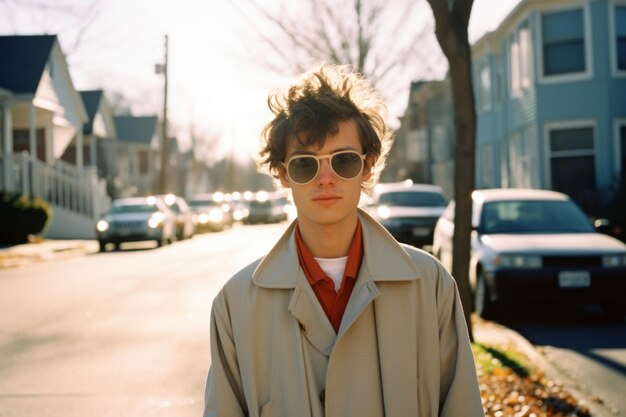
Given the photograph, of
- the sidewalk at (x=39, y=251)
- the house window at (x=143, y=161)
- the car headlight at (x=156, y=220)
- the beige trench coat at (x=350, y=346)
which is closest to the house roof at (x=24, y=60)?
the sidewalk at (x=39, y=251)

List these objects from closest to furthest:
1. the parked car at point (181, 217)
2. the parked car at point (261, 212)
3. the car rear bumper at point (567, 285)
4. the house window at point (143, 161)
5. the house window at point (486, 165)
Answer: the car rear bumper at point (567, 285) → the parked car at point (181, 217) → the house window at point (486, 165) → the parked car at point (261, 212) → the house window at point (143, 161)

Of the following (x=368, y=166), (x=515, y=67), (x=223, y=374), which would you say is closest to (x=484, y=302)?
(x=368, y=166)

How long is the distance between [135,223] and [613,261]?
59.4ft

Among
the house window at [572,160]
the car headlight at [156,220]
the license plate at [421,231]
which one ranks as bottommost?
the license plate at [421,231]

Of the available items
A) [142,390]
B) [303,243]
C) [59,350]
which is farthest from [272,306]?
[59,350]

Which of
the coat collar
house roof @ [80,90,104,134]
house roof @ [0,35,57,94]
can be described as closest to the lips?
the coat collar

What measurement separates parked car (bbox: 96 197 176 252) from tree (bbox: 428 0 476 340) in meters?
18.4

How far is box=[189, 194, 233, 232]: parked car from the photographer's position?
40.9 metres

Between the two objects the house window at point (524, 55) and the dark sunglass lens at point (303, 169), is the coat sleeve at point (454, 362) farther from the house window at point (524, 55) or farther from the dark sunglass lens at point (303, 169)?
the house window at point (524, 55)

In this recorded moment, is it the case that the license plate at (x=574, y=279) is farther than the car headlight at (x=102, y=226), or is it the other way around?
the car headlight at (x=102, y=226)

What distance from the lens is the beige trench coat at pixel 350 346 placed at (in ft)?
8.76

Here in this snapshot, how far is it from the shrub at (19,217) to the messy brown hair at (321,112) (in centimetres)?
2322

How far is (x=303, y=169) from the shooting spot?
9.39ft

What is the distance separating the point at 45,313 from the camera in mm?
11328
